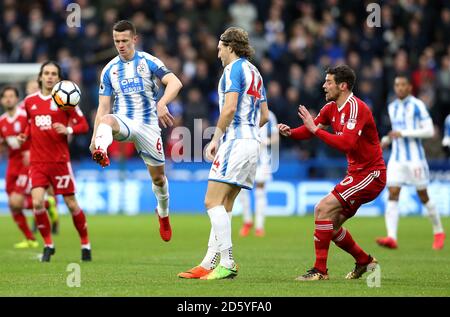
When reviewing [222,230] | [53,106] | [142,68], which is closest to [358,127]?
[222,230]

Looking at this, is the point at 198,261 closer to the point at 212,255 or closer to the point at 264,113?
the point at 212,255

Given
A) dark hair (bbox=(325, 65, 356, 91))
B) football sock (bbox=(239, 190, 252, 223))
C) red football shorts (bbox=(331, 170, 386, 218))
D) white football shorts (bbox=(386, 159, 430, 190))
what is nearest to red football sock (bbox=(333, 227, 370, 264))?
red football shorts (bbox=(331, 170, 386, 218))

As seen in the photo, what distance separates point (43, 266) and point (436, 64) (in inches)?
659

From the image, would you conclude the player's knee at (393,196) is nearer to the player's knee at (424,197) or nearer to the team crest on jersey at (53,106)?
the player's knee at (424,197)

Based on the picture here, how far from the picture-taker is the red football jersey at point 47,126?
12945 mm

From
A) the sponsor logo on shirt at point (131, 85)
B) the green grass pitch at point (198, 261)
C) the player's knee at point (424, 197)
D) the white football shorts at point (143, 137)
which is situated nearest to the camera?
the green grass pitch at point (198, 261)

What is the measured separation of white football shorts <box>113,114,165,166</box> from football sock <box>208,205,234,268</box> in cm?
189

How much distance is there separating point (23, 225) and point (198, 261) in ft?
14.3

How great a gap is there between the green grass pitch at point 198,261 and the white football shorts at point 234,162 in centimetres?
103

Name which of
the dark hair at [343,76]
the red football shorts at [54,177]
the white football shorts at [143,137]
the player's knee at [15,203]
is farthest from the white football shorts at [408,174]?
the player's knee at [15,203]

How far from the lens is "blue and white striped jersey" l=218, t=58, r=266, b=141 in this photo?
9.90m
